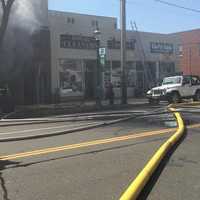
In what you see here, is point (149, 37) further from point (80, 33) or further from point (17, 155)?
point (17, 155)

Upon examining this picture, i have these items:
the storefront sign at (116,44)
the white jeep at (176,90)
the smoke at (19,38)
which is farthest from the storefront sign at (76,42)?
the white jeep at (176,90)

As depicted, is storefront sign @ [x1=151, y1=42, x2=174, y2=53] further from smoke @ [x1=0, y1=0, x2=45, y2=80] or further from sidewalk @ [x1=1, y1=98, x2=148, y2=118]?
sidewalk @ [x1=1, y1=98, x2=148, y2=118]

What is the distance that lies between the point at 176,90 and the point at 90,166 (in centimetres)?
2098

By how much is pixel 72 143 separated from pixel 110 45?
27370mm

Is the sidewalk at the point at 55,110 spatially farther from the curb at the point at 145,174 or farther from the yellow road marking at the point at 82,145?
the curb at the point at 145,174

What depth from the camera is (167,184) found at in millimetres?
7355

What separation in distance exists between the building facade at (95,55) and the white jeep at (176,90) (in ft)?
12.7

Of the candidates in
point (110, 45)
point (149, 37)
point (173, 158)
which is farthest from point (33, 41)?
point (173, 158)

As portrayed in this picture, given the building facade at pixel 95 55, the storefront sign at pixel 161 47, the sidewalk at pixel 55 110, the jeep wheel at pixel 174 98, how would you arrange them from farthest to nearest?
the storefront sign at pixel 161 47, the building facade at pixel 95 55, the jeep wheel at pixel 174 98, the sidewalk at pixel 55 110

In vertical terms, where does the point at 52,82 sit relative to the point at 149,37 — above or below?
below

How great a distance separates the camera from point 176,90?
29.1m

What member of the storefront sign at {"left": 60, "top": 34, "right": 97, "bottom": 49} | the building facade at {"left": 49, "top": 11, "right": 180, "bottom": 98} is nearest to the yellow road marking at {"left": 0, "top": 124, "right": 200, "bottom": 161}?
the building facade at {"left": 49, "top": 11, "right": 180, "bottom": 98}

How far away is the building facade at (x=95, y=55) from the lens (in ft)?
113

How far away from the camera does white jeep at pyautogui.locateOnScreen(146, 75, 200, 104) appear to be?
29.0m
